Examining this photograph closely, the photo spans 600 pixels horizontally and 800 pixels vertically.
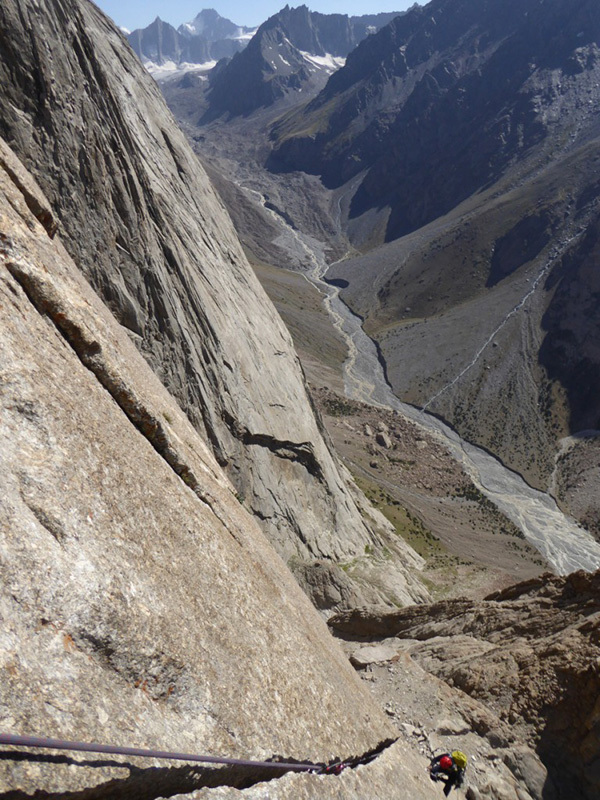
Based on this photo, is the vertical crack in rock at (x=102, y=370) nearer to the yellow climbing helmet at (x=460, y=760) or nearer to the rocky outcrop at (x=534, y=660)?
the yellow climbing helmet at (x=460, y=760)

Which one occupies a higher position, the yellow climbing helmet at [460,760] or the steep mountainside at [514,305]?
A: the steep mountainside at [514,305]

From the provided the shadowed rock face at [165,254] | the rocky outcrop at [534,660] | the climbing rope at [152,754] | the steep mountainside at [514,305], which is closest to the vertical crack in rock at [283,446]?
the shadowed rock face at [165,254]

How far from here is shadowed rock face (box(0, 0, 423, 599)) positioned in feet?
67.7

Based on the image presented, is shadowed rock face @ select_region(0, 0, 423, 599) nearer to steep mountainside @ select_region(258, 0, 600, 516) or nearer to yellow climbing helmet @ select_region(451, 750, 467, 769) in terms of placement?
yellow climbing helmet @ select_region(451, 750, 467, 769)

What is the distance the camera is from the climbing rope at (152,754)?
241 inches

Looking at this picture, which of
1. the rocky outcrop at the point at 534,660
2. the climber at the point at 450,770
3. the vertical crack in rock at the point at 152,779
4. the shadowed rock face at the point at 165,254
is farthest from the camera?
the shadowed rock face at the point at 165,254

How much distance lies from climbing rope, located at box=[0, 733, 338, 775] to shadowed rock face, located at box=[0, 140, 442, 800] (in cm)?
17

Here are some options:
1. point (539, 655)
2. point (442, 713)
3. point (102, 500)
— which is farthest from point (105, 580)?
point (539, 655)

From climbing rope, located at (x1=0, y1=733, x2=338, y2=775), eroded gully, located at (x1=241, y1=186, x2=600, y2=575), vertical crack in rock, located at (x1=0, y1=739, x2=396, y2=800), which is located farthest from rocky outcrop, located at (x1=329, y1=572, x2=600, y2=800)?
eroded gully, located at (x1=241, y1=186, x2=600, y2=575)

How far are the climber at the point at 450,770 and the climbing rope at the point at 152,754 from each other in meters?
4.37

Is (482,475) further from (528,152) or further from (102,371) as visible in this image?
(528,152)

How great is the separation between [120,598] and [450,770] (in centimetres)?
1028

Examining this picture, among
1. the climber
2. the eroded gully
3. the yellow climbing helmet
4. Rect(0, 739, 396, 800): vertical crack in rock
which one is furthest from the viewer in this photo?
the eroded gully

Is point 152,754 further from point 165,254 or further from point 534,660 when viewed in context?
point 165,254
